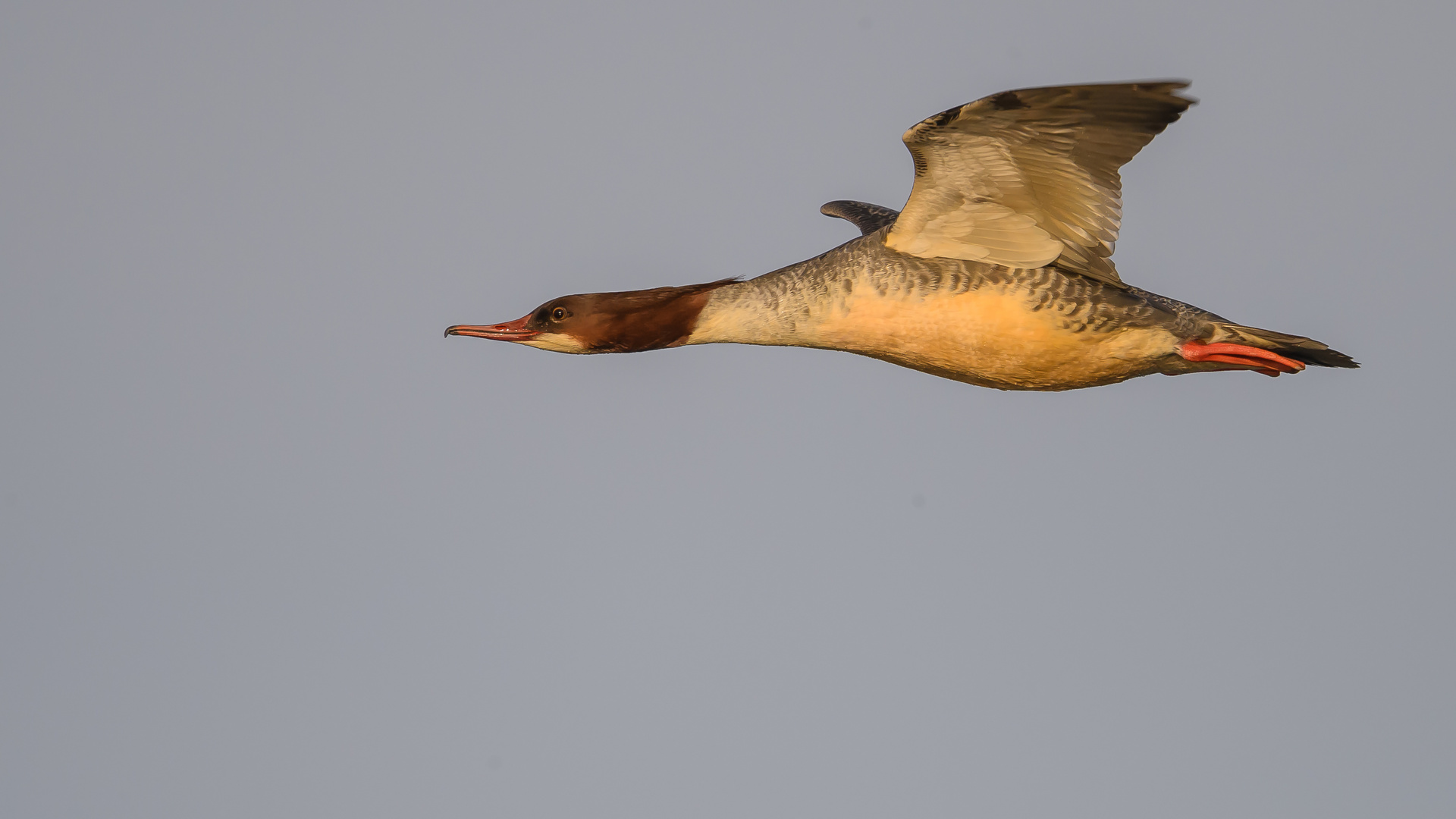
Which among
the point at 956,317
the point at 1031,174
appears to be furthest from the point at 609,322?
the point at 1031,174

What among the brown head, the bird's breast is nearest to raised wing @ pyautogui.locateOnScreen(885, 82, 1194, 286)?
the bird's breast

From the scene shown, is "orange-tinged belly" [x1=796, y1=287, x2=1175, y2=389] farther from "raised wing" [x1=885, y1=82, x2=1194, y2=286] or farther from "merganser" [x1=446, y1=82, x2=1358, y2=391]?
"raised wing" [x1=885, y1=82, x2=1194, y2=286]

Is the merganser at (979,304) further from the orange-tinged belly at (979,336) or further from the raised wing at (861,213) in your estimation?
the raised wing at (861,213)

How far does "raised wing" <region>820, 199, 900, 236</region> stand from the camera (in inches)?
412

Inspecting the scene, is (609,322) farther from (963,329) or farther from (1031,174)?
(1031,174)

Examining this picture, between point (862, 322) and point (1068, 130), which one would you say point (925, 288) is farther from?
point (1068, 130)

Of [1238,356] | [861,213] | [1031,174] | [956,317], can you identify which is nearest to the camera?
[1031,174]

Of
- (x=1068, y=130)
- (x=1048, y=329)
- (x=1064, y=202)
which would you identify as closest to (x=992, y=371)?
(x=1048, y=329)

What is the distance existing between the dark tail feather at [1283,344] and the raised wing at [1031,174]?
75cm

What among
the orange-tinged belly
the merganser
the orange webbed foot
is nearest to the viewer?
the merganser

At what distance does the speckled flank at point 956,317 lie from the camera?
25.7ft

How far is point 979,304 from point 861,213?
10.6 feet

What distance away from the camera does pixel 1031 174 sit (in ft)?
24.9

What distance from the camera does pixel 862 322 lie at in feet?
25.8
